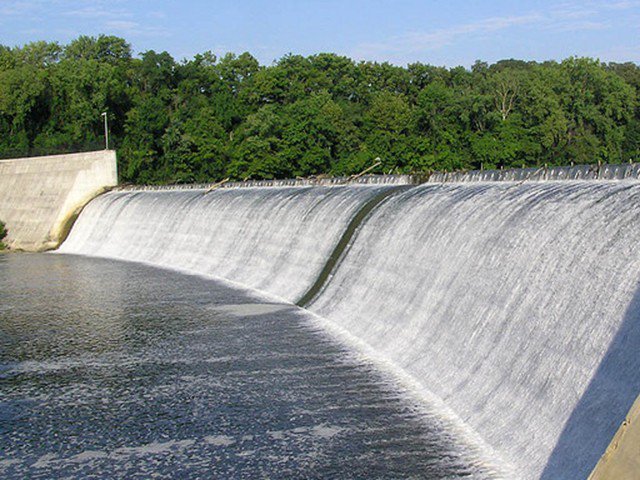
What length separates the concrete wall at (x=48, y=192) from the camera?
63219 millimetres

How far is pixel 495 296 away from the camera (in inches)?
713

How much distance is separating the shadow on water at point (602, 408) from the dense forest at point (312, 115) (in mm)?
50805

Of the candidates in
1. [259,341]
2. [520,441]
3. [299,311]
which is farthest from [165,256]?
[520,441]

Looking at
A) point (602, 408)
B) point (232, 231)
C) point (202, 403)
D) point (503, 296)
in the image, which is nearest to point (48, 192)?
point (232, 231)

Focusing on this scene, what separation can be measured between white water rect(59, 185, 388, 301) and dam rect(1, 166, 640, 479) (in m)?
0.20

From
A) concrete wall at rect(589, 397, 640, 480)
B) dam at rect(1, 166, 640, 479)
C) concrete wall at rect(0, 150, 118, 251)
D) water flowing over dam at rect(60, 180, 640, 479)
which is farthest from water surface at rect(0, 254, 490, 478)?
concrete wall at rect(0, 150, 118, 251)

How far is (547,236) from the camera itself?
699 inches

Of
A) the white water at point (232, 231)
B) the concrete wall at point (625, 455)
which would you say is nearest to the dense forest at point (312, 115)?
the white water at point (232, 231)

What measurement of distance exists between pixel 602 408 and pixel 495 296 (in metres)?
5.83

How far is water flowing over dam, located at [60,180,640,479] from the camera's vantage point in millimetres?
13203

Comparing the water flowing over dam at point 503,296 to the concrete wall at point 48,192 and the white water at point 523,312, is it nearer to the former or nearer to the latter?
the white water at point 523,312

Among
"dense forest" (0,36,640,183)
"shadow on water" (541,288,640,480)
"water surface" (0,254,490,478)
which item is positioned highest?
"dense forest" (0,36,640,183)

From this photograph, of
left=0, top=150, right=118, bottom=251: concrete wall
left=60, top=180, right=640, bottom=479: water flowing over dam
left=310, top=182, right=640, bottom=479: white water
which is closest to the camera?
left=310, top=182, right=640, bottom=479: white water

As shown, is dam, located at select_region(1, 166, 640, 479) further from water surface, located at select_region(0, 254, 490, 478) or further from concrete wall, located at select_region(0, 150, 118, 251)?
concrete wall, located at select_region(0, 150, 118, 251)
